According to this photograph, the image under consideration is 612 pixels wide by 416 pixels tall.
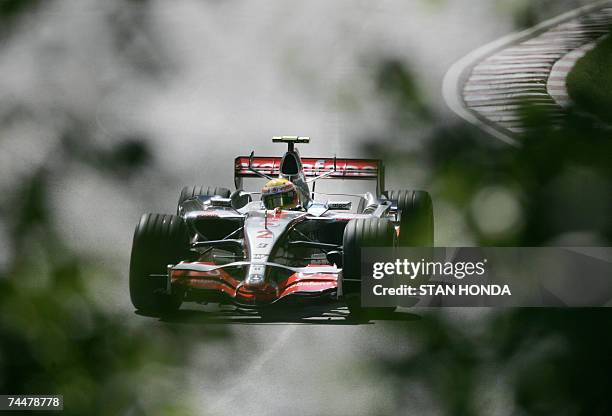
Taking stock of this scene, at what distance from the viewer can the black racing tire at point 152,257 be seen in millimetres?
7801

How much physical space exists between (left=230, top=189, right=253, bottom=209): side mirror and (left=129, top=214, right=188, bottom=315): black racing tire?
1.96 meters

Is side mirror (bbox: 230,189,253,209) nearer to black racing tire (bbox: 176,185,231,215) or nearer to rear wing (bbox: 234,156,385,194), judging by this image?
black racing tire (bbox: 176,185,231,215)

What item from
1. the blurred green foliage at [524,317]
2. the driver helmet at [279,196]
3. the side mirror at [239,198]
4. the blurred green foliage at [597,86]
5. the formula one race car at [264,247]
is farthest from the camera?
the side mirror at [239,198]

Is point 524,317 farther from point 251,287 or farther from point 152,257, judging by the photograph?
point 152,257

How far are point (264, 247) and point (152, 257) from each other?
957 millimetres

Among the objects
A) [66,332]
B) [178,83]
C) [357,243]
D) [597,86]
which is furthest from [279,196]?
[66,332]

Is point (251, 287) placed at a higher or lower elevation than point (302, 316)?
higher

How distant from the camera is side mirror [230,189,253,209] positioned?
9961 mm

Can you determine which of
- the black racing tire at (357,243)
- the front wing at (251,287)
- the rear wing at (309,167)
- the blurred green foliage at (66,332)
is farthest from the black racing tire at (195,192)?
the blurred green foliage at (66,332)

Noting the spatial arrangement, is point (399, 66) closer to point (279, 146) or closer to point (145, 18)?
point (145, 18)

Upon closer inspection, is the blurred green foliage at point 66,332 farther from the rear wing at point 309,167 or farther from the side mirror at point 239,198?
the rear wing at point 309,167

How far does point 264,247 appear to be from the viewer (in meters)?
8.21

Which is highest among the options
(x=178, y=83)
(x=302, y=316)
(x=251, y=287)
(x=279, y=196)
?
(x=178, y=83)

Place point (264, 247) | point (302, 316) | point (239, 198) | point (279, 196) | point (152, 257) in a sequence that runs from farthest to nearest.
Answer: point (239, 198) → point (279, 196) → point (264, 247) → point (302, 316) → point (152, 257)
